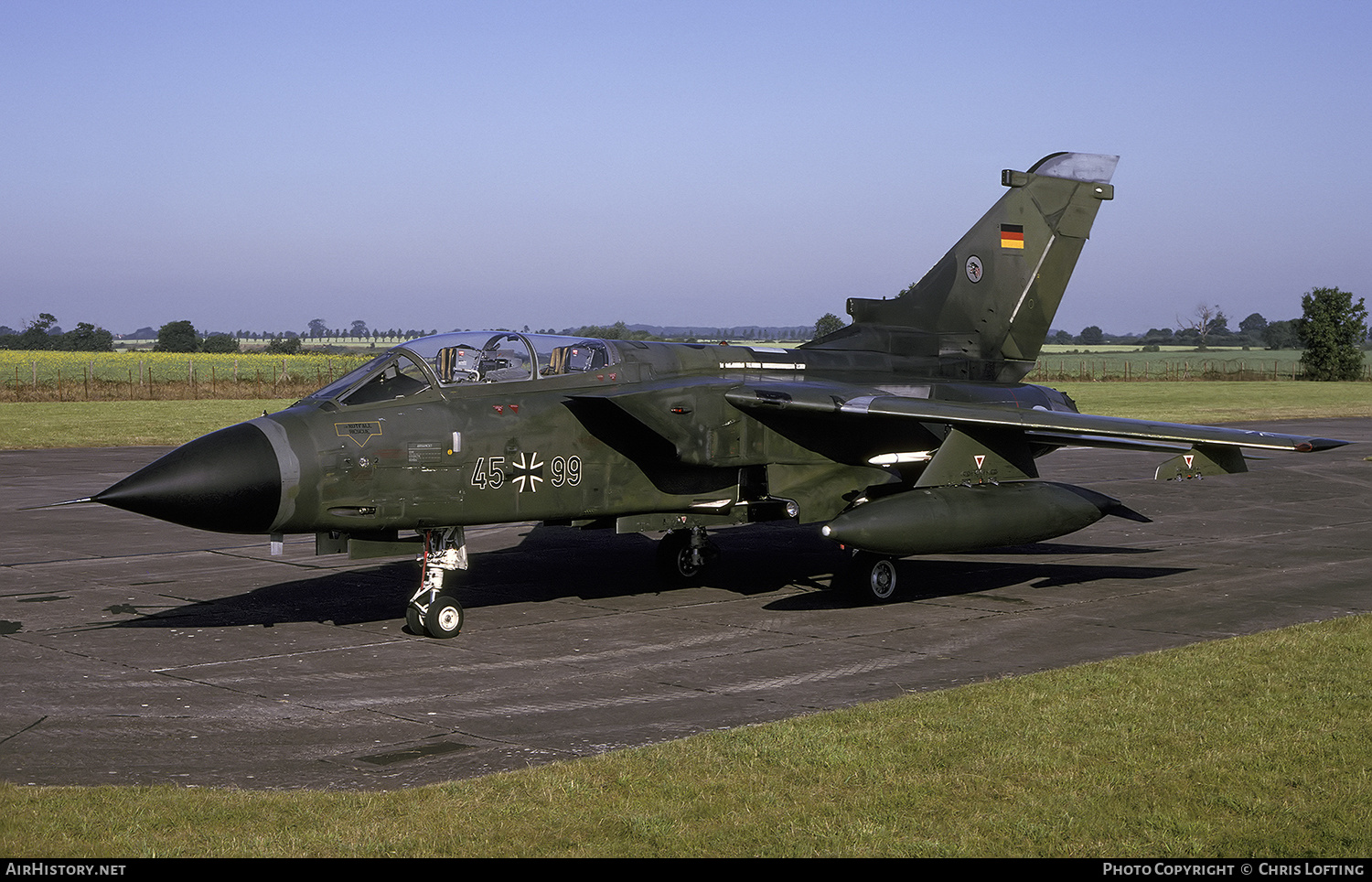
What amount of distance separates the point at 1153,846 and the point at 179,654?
8214 millimetres

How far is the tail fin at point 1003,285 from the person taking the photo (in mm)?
16047

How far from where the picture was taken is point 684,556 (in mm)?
14672

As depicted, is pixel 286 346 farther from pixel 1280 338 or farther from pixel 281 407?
pixel 1280 338

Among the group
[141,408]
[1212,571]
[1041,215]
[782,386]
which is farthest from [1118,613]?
[141,408]

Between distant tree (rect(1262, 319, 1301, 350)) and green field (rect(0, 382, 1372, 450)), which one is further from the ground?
distant tree (rect(1262, 319, 1301, 350))

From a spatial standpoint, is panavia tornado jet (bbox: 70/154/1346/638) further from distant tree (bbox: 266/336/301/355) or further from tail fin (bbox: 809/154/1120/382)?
distant tree (bbox: 266/336/301/355)

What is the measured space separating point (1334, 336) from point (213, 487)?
75.6 m

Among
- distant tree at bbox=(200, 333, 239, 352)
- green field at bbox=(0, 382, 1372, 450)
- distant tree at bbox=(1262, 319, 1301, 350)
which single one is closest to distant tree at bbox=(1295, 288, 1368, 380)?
green field at bbox=(0, 382, 1372, 450)

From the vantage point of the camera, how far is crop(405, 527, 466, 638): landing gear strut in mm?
11523

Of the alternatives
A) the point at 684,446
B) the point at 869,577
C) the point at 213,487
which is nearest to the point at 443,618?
the point at 213,487

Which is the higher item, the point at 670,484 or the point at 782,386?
the point at 782,386

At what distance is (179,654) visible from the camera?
1087cm

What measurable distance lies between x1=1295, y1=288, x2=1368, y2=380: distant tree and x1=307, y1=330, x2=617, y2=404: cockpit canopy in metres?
71.6

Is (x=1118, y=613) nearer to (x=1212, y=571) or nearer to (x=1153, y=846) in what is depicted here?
(x=1212, y=571)
